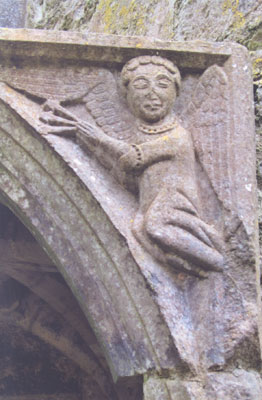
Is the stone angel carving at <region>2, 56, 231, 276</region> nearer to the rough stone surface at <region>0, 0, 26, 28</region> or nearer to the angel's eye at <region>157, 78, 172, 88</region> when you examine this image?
the angel's eye at <region>157, 78, 172, 88</region>

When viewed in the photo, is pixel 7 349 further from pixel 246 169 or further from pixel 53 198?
pixel 246 169

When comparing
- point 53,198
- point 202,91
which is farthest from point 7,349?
point 202,91

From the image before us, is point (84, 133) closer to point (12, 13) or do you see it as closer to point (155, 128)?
point (155, 128)

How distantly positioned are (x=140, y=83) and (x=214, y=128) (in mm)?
328

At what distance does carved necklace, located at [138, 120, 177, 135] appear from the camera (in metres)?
2.22

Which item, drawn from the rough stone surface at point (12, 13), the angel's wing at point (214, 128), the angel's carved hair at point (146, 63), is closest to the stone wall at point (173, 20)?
the rough stone surface at point (12, 13)

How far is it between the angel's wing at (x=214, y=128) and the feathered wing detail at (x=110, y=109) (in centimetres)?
25

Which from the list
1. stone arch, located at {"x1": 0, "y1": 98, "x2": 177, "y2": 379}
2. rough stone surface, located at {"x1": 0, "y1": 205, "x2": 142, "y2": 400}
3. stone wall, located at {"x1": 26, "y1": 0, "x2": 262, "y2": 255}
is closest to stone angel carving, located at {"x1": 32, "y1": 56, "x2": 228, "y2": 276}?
stone arch, located at {"x1": 0, "y1": 98, "x2": 177, "y2": 379}

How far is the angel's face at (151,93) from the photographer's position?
2.24 m

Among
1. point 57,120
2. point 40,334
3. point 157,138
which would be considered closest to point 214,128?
point 157,138

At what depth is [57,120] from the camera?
224 cm

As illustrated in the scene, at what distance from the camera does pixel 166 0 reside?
3.28 metres

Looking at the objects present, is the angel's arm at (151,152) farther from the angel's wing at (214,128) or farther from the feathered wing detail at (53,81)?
the feathered wing detail at (53,81)

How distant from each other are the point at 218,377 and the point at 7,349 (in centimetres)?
160
